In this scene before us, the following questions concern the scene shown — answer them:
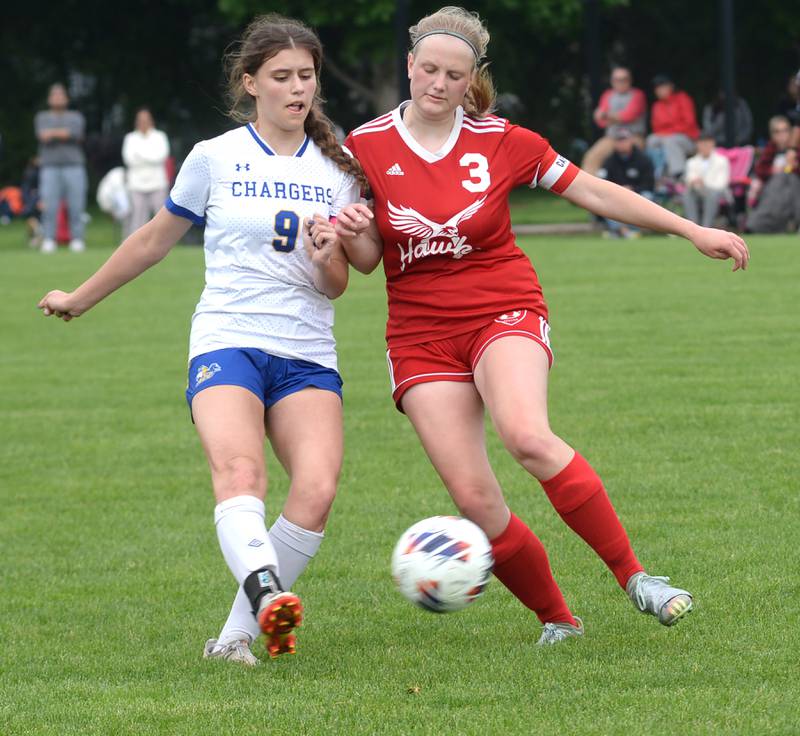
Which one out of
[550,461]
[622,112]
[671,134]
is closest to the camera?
[550,461]

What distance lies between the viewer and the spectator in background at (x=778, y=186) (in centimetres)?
1998

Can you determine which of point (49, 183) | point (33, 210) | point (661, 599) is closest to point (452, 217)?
point (661, 599)

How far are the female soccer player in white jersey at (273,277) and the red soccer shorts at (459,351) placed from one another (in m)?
0.26

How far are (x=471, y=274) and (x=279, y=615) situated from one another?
1429 millimetres

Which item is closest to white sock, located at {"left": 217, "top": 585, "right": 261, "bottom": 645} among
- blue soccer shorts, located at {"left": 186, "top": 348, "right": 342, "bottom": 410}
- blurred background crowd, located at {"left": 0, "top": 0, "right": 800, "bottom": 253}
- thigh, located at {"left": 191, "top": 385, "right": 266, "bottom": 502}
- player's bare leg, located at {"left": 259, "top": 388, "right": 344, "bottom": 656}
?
player's bare leg, located at {"left": 259, "top": 388, "right": 344, "bottom": 656}

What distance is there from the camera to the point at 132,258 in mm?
5418

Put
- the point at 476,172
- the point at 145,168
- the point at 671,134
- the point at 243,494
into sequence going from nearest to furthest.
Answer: the point at 243,494 → the point at 476,172 → the point at 145,168 → the point at 671,134

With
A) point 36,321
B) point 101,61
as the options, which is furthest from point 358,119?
→ point 36,321

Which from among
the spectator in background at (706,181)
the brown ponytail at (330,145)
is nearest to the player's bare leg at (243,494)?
the brown ponytail at (330,145)

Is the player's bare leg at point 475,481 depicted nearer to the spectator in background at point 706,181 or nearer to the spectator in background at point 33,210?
the spectator in background at point 706,181

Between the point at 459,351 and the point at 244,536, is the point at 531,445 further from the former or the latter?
the point at 244,536

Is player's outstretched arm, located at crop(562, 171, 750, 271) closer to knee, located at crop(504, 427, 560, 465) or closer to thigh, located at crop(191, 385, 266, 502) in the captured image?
knee, located at crop(504, 427, 560, 465)

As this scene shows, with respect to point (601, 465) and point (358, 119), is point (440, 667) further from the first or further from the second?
point (358, 119)

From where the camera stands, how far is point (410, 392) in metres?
5.32
